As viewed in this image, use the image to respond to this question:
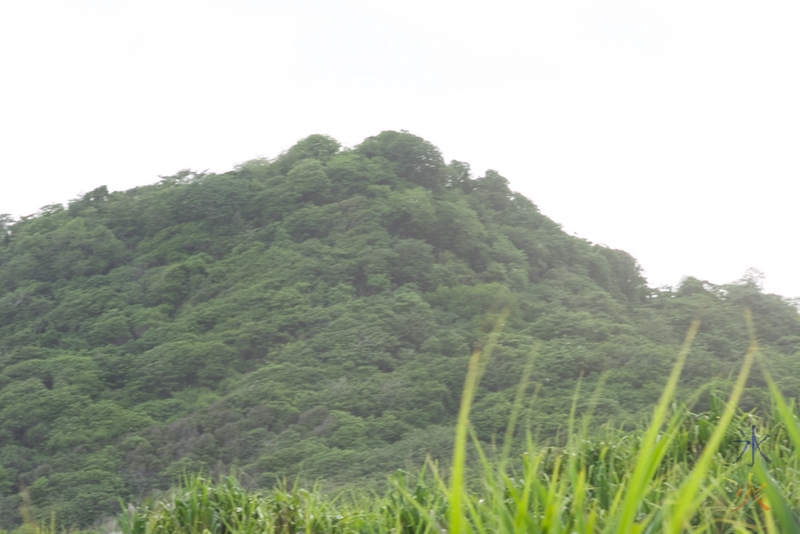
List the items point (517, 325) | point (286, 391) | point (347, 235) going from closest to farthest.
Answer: point (286, 391) < point (517, 325) < point (347, 235)

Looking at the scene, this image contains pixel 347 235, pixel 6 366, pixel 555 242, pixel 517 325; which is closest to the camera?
pixel 6 366

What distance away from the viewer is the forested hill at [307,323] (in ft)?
80.7

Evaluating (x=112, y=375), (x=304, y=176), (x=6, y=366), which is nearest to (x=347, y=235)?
(x=304, y=176)

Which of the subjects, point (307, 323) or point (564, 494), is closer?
point (564, 494)

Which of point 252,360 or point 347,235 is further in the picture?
point 347,235

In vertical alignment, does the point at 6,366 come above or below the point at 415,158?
below

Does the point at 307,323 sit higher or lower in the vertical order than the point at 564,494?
lower

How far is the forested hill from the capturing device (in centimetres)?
2459

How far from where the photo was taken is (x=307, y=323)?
1261 inches

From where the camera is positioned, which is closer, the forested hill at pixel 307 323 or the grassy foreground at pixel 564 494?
the grassy foreground at pixel 564 494

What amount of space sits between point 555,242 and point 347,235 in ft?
31.6

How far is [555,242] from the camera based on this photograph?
38.2 meters

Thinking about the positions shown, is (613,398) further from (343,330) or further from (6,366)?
(6,366)

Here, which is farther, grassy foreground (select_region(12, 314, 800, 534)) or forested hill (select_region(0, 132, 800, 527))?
forested hill (select_region(0, 132, 800, 527))
